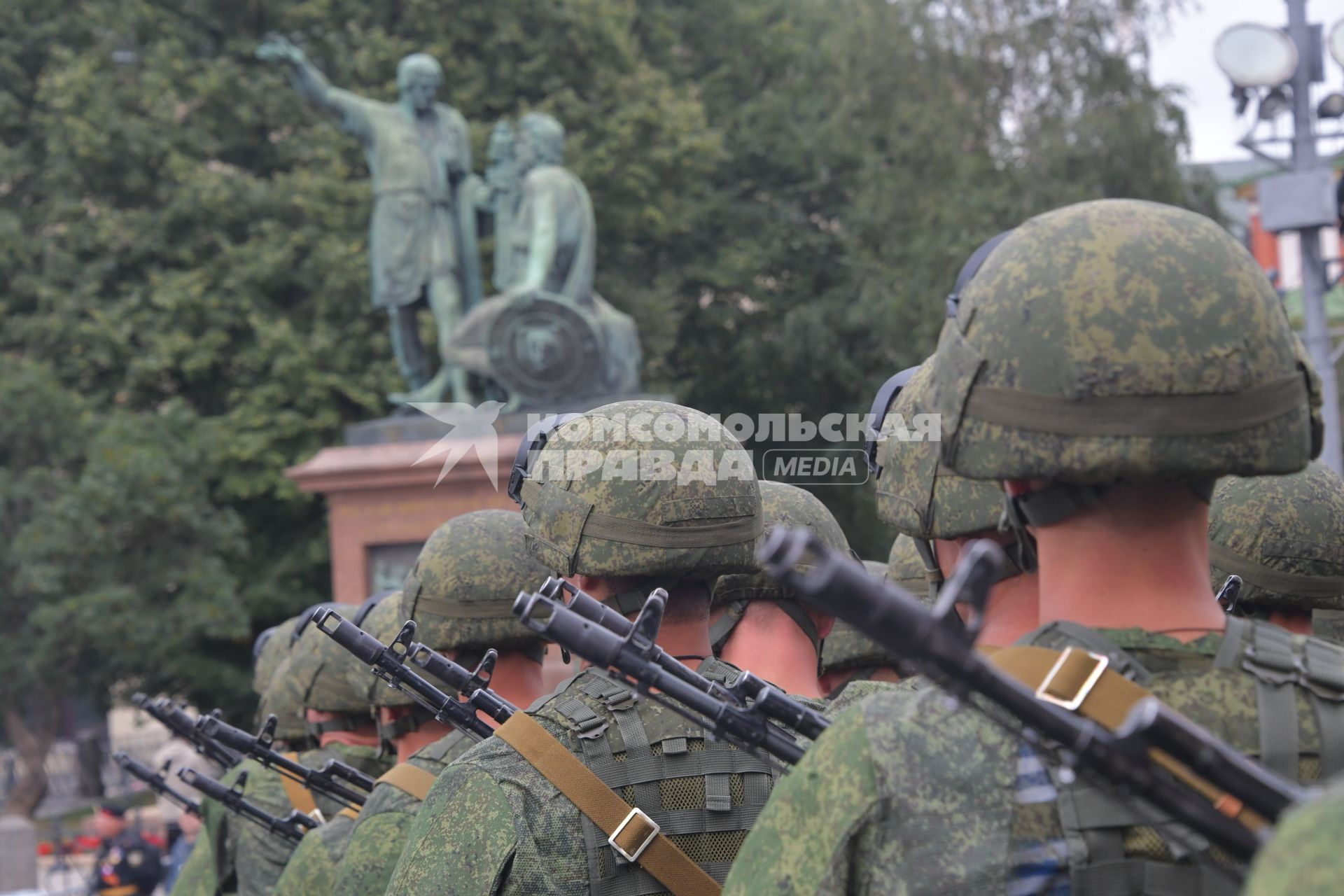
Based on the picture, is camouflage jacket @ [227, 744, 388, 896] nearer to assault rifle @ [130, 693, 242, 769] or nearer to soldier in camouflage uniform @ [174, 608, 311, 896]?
soldier in camouflage uniform @ [174, 608, 311, 896]

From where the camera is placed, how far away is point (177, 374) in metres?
22.9

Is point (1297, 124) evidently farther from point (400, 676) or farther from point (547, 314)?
point (400, 676)

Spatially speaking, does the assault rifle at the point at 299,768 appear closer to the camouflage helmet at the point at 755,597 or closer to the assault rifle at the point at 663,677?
the camouflage helmet at the point at 755,597

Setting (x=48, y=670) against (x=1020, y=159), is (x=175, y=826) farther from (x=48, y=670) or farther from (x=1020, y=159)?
(x=1020, y=159)

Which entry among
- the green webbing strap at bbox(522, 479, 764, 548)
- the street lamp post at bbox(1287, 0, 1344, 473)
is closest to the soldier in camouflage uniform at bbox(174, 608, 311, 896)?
the green webbing strap at bbox(522, 479, 764, 548)

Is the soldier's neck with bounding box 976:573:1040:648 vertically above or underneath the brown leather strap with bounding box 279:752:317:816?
above

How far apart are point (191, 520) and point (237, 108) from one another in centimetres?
545

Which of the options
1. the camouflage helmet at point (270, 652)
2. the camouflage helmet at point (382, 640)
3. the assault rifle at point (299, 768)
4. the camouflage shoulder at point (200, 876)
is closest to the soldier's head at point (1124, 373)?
the camouflage helmet at point (382, 640)

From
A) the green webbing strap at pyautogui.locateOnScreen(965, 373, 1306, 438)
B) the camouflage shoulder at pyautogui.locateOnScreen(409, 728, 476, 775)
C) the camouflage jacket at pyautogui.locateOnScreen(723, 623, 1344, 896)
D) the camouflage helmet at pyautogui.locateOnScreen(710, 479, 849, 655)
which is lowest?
the camouflage shoulder at pyautogui.locateOnScreen(409, 728, 476, 775)

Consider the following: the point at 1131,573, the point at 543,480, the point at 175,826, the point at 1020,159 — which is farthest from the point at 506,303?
the point at 1131,573

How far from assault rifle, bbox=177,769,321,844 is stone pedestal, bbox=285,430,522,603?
8.10 metres

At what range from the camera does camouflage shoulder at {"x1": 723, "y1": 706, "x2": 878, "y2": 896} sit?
1827 mm

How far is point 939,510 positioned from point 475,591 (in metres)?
1.61

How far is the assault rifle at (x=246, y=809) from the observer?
19.3 ft
